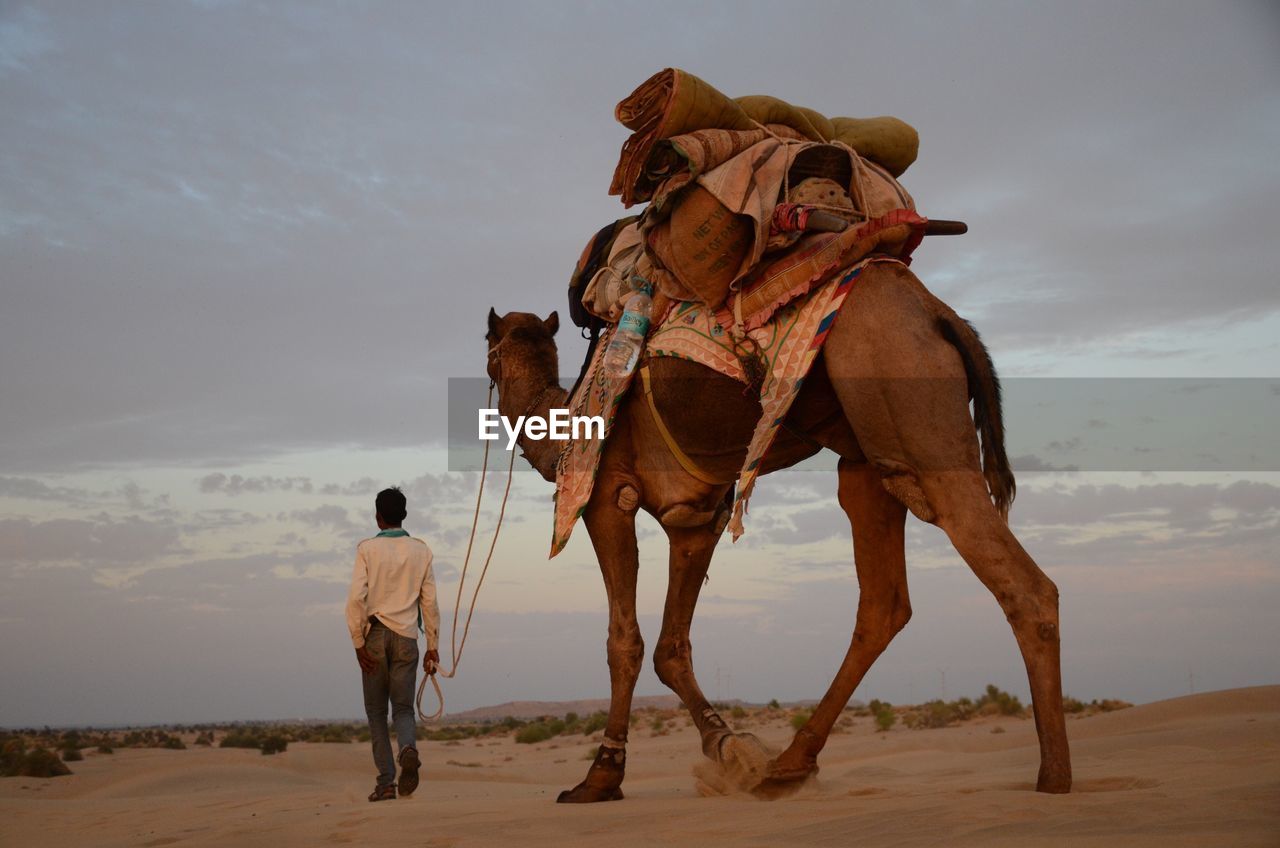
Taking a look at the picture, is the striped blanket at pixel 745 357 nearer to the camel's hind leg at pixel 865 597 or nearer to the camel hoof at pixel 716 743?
the camel's hind leg at pixel 865 597

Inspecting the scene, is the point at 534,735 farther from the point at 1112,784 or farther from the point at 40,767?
the point at 1112,784

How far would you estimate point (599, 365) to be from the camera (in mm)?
6996

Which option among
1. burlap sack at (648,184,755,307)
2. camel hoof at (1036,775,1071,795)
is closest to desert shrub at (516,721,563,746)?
burlap sack at (648,184,755,307)

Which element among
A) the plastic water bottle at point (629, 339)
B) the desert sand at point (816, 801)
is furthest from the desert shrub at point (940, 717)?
the plastic water bottle at point (629, 339)

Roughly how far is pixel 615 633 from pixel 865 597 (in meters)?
1.52

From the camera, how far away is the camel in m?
4.86

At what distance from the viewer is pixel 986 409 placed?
5.38m

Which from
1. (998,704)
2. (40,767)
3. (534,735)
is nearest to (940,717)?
(998,704)

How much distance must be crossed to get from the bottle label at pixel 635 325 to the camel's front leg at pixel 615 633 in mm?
978

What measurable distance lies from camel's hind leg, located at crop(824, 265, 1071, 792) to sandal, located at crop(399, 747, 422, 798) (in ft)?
13.0

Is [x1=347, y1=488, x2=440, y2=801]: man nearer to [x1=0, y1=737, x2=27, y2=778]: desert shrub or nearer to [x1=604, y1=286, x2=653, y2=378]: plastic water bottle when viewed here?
[x1=604, y1=286, x2=653, y2=378]: plastic water bottle

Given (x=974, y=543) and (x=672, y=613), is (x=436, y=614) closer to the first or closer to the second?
(x=672, y=613)

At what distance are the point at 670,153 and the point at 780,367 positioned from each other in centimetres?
143

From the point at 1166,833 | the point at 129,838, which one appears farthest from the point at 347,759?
the point at 1166,833
